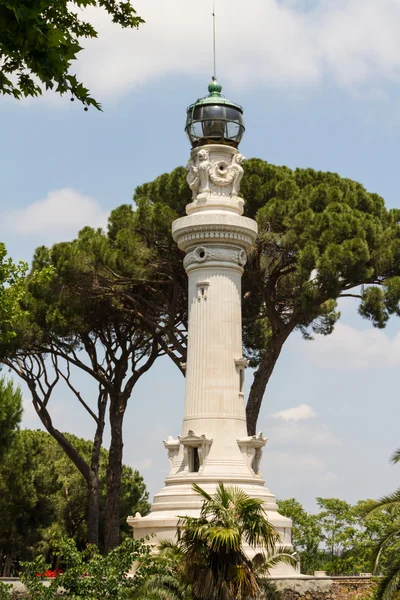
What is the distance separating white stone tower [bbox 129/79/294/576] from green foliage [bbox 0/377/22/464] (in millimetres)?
5898

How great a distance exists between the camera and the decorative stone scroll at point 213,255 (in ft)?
75.6

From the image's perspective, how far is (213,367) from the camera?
22094mm

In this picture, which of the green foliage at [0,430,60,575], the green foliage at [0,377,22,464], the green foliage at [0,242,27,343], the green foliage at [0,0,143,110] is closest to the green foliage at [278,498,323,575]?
the green foliage at [0,430,60,575]

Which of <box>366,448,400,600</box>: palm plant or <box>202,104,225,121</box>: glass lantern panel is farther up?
<box>202,104,225,121</box>: glass lantern panel

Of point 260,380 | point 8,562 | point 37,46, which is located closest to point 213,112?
point 260,380

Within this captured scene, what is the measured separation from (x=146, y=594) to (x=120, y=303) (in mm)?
16045

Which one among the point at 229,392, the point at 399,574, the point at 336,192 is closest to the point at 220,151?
the point at 336,192

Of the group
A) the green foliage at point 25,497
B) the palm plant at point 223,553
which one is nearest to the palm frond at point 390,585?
the palm plant at point 223,553

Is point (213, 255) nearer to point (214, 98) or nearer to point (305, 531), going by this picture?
point (214, 98)

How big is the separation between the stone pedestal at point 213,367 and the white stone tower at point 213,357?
0.9 inches

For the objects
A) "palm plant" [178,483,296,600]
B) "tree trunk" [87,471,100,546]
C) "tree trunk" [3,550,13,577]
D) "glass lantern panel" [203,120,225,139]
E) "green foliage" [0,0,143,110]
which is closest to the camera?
"green foliage" [0,0,143,110]

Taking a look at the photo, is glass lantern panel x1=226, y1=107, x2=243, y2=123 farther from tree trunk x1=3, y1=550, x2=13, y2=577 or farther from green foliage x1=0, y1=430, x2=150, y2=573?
tree trunk x1=3, y1=550, x2=13, y2=577

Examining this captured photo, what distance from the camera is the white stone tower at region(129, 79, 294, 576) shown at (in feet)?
70.8

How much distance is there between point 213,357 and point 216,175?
495 cm
